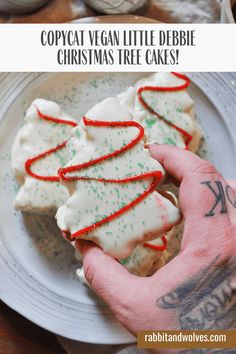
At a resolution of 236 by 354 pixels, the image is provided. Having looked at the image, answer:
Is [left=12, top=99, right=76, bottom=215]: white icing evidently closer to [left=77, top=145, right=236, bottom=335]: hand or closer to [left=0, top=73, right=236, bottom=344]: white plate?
[left=0, top=73, right=236, bottom=344]: white plate

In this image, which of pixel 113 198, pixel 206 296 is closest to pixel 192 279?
pixel 206 296

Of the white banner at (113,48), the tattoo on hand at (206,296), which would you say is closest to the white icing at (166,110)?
the white banner at (113,48)

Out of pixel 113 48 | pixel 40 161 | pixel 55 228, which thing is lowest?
pixel 55 228

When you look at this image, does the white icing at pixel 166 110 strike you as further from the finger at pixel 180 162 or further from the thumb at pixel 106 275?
the thumb at pixel 106 275

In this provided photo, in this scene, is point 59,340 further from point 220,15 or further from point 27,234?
point 220,15

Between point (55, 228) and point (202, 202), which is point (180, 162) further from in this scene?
point (55, 228)
